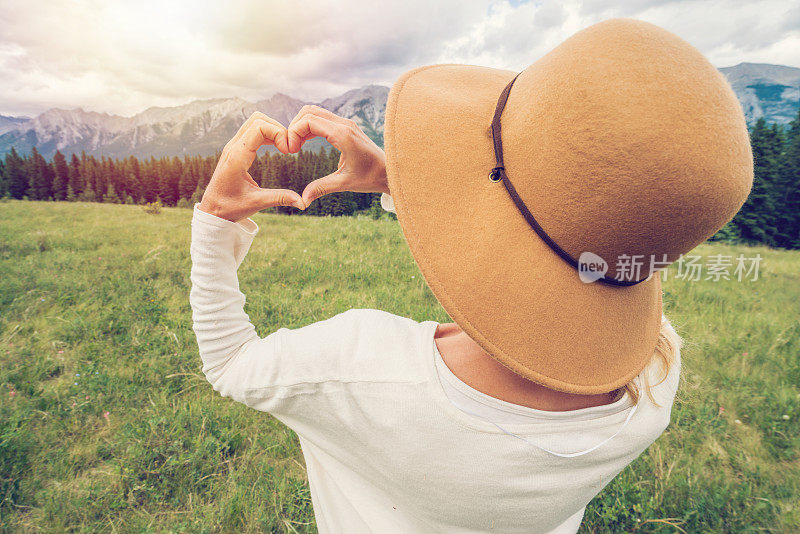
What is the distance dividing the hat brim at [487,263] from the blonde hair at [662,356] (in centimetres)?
11

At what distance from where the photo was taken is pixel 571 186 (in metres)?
0.88

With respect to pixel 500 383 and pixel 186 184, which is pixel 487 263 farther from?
pixel 186 184

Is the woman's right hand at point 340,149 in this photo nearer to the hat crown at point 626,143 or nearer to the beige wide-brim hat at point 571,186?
the beige wide-brim hat at point 571,186

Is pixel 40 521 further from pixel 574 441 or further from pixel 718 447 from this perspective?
pixel 718 447

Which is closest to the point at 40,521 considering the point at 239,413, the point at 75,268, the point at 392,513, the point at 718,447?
the point at 239,413

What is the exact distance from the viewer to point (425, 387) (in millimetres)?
965

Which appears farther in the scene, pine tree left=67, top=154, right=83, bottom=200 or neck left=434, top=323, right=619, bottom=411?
pine tree left=67, top=154, right=83, bottom=200

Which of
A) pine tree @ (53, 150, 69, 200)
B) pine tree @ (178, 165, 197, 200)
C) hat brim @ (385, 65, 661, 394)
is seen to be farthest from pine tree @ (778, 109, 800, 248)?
pine tree @ (53, 150, 69, 200)

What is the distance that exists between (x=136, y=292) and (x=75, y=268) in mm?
2014

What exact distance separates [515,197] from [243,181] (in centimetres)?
83

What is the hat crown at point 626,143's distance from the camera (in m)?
0.78

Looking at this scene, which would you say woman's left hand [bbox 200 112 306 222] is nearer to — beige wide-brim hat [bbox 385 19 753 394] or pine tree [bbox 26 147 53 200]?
beige wide-brim hat [bbox 385 19 753 394]

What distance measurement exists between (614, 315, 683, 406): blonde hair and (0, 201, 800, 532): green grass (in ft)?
5.47

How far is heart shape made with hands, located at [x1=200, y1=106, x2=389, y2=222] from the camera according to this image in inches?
44.1
